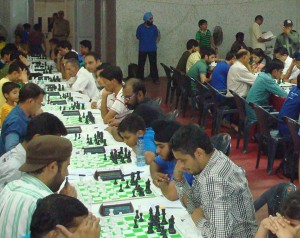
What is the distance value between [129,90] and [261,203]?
2.62m

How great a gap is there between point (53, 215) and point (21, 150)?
1.80 m

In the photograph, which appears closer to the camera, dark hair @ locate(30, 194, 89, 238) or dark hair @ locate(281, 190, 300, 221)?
dark hair @ locate(30, 194, 89, 238)

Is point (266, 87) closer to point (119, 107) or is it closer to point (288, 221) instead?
point (119, 107)

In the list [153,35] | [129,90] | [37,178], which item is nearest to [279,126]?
[129,90]

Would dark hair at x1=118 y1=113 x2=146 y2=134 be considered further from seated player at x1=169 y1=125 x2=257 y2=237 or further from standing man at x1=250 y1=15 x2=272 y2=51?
standing man at x1=250 y1=15 x2=272 y2=51

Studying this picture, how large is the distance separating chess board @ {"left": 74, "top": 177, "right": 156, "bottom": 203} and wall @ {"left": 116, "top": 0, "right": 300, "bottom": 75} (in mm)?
10175

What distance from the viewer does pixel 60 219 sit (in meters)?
2.39

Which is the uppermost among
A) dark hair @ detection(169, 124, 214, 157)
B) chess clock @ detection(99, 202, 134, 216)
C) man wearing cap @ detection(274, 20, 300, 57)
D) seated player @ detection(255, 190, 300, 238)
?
man wearing cap @ detection(274, 20, 300, 57)

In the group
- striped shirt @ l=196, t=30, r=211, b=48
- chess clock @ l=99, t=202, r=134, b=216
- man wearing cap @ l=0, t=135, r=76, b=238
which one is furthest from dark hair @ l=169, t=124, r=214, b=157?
striped shirt @ l=196, t=30, r=211, b=48

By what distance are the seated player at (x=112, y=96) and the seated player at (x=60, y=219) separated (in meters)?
4.03

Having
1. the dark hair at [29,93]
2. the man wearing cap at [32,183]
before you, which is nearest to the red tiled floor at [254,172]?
the dark hair at [29,93]

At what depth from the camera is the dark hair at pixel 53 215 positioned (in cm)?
238

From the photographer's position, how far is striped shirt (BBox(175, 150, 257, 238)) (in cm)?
331

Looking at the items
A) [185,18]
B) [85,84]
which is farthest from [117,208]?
[185,18]
